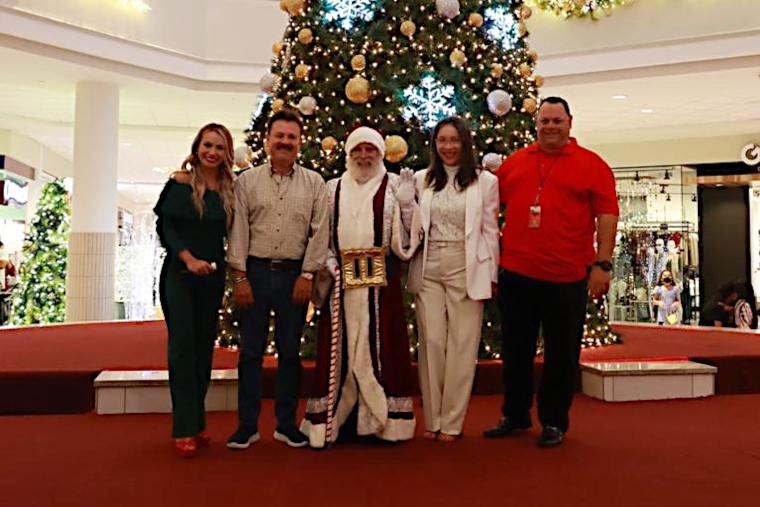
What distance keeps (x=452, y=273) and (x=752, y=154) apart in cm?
1100

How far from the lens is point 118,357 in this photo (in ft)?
16.0

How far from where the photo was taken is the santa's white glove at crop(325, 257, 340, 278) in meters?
3.15

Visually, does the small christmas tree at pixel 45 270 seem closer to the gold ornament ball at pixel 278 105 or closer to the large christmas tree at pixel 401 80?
the large christmas tree at pixel 401 80

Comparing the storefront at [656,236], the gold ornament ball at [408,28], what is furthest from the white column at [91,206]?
the storefront at [656,236]

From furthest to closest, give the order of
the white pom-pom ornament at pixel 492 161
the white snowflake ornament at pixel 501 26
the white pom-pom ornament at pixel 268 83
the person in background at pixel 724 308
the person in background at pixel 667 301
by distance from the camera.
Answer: the person in background at pixel 667 301
the person in background at pixel 724 308
the white pom-pom ornament at pixel 268 83
the white snowflake ornament at pixel 501 26
the white pom-pom ornament at pixel 492 161

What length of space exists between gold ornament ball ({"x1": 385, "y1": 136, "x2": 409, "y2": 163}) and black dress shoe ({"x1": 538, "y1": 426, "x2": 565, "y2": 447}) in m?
1.88

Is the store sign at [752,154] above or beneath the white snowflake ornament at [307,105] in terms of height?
above

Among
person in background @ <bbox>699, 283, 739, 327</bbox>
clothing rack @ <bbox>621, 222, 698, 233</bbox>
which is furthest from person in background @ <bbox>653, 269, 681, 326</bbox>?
person in background @ <bbox>699, 283, 739, 327</bbox>

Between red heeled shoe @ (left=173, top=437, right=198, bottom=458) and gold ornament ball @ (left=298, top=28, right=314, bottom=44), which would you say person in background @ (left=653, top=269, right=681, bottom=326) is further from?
red heeled shoe @ (left=173, top=437, right=198, bottom=458)

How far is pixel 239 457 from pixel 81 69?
289 inches

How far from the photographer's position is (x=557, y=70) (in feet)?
31.4

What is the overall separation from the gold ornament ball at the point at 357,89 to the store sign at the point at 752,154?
9987mm

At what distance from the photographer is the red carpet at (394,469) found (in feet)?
8.01

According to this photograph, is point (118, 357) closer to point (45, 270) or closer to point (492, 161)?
point (492, 161)
